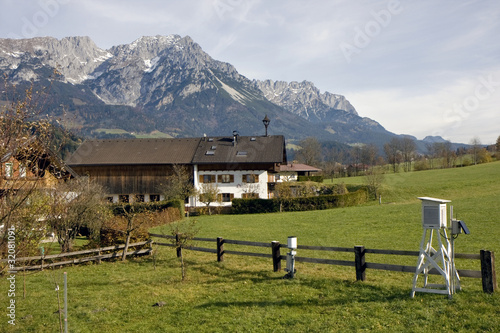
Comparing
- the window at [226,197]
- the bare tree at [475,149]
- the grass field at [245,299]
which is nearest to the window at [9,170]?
the grass field at [245,299]

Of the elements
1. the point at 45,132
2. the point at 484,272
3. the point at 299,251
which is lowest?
the point at 299,251

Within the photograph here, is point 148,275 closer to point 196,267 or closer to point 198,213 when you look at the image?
point 196,267

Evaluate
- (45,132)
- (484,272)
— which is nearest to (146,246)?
(45,132)

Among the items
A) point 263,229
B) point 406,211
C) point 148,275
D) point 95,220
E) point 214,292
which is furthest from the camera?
point 406,211

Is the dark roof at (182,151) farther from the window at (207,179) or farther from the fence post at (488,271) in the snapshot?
the fence post at (488,271)

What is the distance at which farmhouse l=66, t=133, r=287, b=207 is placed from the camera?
49.7 metres

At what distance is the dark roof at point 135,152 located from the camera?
5325cm

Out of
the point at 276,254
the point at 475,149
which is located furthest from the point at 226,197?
the point at 475,149

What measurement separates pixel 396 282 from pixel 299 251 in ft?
22.9

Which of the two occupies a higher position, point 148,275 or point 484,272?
point 484,272

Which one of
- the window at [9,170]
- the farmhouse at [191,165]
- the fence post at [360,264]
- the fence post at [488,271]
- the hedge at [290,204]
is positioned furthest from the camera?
the farmhouse at [191,165]

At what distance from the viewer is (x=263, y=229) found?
26625 millimetres

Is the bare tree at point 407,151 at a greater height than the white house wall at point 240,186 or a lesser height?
greater

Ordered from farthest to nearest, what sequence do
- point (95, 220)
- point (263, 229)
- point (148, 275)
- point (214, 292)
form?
point (263, 229), point (95, 220), point (148, 275), point (214, 292)
